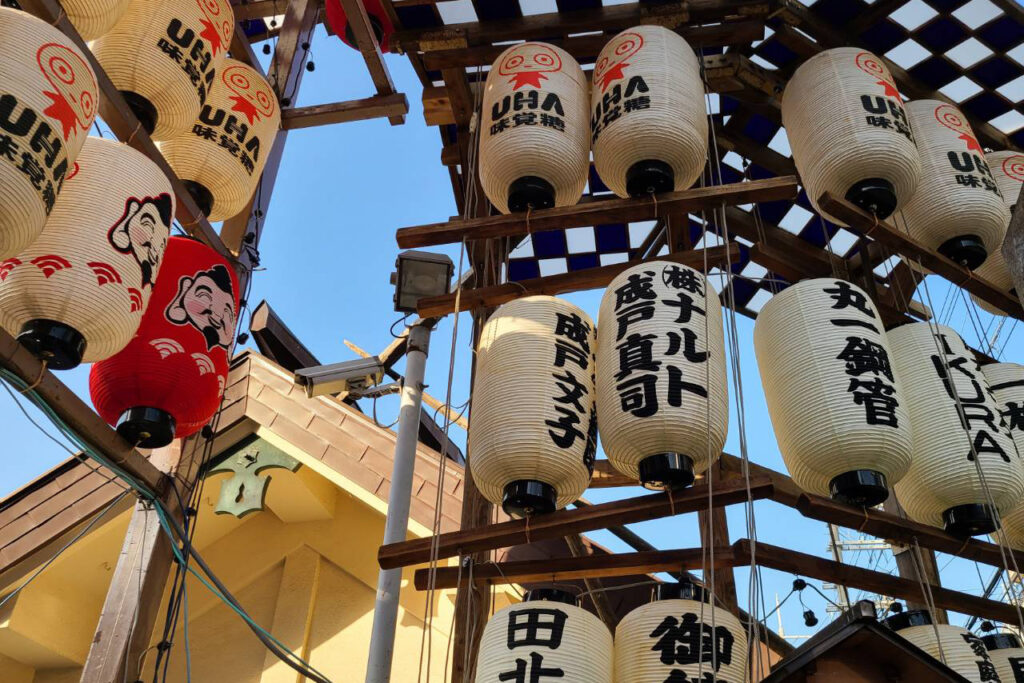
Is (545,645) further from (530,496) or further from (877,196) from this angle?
(877,196)

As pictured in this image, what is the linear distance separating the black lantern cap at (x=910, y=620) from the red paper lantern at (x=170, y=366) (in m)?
3.73

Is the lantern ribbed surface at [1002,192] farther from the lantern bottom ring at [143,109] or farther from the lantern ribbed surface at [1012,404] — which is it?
the lantern bottom ring at [143,109]

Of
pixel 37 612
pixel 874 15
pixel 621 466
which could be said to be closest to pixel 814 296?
pixel 621 466

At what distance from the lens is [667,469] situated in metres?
3.94

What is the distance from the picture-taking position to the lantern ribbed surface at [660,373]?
396 centimetres

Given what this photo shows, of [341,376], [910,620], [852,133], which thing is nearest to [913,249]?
[852,133]

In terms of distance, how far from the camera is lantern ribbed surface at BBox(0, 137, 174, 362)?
12.6 ft

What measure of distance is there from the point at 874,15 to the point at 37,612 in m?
8.05

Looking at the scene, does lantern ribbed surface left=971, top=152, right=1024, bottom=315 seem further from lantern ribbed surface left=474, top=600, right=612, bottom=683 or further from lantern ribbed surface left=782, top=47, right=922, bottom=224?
lantern ribbed surface left=474, top=600, right=612, bottom=683

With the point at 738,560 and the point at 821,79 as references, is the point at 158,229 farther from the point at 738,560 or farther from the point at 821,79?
the point at 821,79

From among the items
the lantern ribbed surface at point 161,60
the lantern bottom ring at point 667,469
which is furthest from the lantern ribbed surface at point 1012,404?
the lantern ribbed surface at point 161,60

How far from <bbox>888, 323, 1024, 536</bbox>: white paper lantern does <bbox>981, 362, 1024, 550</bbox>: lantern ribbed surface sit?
0.28 meters

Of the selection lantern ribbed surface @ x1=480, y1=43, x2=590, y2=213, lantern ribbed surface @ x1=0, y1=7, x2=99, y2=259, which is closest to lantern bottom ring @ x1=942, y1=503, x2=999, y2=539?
lantern ribbed surface @ x1=480, y1=43, x2=590, y2=213

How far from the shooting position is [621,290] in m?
4.55
